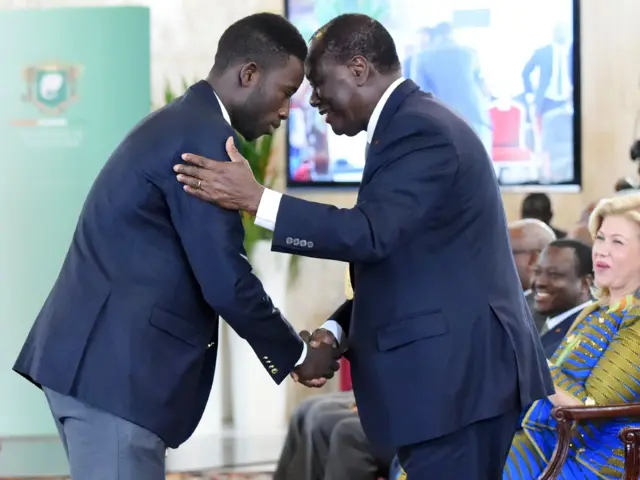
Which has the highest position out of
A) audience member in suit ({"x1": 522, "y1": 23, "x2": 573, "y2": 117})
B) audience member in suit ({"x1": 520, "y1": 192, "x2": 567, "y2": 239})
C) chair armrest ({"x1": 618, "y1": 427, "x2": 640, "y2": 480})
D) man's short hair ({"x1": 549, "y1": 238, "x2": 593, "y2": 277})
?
audience member in suit ({"x1": 522, "y1": 23, "x2": 573, "y2": 117})

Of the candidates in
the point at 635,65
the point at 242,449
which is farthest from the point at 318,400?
the point at 635,65

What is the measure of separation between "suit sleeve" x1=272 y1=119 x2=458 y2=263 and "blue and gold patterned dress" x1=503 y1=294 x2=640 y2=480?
96 centimetres

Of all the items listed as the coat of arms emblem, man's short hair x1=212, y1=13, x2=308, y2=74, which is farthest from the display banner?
man's short hair x1=212, y1=13, x2=308, y2=74

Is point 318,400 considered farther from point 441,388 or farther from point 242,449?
point 441,388

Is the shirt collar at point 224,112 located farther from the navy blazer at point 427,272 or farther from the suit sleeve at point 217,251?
the navy blazer at point 427,272

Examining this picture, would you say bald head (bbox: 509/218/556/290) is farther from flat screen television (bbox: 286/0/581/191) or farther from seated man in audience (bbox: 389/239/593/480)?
flat screen television (bbox: 286/0/581/191)

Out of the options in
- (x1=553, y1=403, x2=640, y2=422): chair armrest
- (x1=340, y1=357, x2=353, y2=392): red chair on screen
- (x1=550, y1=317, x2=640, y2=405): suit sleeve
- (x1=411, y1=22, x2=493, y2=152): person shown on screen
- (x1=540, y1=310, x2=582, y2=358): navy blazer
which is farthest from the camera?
(x1=411, y1=22, x2=493, y2=152): person shown on screen

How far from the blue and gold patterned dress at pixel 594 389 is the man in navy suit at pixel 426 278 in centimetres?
62

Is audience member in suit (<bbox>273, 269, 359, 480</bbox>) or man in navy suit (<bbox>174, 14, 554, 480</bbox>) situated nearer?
man in navy suit (<bbox>174, 14, 554, 480</bbox>)

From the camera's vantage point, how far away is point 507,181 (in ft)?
21.6

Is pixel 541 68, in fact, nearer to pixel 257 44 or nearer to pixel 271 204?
pixel 257 44

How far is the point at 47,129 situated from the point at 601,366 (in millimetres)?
3087

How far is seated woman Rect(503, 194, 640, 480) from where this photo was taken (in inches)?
111

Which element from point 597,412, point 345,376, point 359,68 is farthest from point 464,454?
point 345,376
